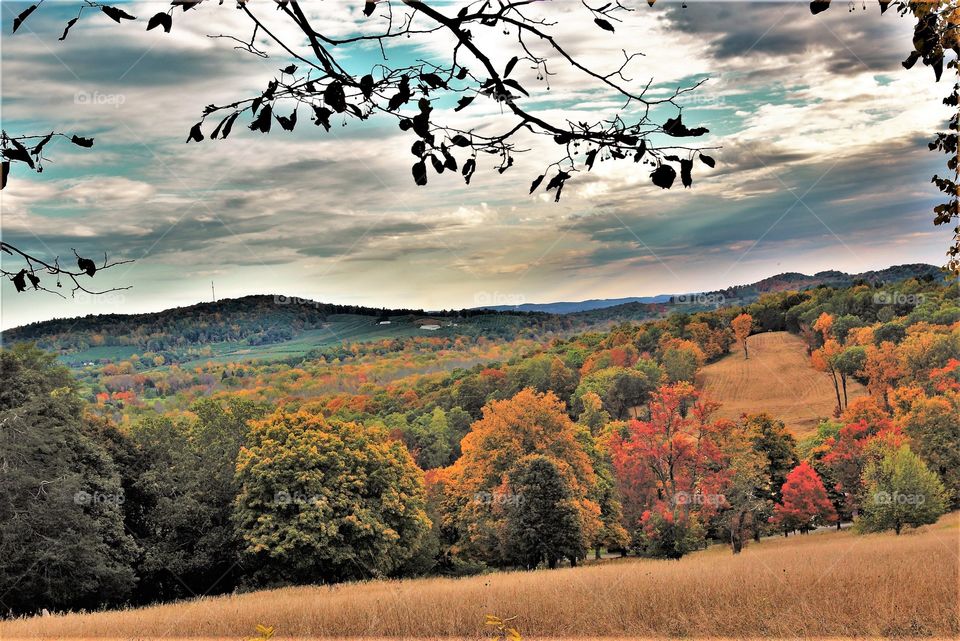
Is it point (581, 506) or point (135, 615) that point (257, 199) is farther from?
point (135, 615)

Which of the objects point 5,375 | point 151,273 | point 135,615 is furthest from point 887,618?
point 151,273

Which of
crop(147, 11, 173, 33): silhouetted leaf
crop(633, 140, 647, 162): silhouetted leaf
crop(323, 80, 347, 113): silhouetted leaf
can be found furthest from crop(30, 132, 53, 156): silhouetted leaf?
crop(633, 140, 647, 162): silhouetted leaf

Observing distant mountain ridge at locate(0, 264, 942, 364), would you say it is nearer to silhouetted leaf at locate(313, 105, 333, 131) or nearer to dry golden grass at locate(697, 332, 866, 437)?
dry golden grass at locate(697, 332, 866, 437)

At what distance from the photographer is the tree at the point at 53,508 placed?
30984mm

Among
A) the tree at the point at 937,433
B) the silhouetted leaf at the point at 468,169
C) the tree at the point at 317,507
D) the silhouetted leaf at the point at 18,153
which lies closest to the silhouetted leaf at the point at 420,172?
the silhouetted leaf at the point at 468,169

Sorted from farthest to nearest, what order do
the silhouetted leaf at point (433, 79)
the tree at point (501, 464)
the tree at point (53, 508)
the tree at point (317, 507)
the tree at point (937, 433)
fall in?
1. the tree at point (937, 433)
2. the tree at point (501, 464)
3. the tree at point (317, 507)
4. the tree at point (53, 508)
5. the silhouetted leaf at point (433, 79)

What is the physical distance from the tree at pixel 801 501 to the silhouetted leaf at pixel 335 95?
162ft

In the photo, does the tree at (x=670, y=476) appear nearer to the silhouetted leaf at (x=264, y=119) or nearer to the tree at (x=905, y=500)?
the tree at (x=905, y=500)

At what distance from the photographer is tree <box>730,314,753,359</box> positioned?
10712 centimetres

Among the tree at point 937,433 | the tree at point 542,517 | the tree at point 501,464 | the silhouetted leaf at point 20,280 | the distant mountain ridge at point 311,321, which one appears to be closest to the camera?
the silhouetted leaf at point 20,280

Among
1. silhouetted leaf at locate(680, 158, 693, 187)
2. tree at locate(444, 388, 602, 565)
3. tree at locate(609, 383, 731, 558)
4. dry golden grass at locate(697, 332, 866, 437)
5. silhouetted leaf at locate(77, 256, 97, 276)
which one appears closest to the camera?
silhouetted leaf at locate(680, 158, 693, 187)

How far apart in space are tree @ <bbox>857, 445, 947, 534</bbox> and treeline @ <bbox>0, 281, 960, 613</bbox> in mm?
114

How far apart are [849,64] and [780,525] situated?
5697cm

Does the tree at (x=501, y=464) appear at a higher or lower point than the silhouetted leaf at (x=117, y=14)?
lower
